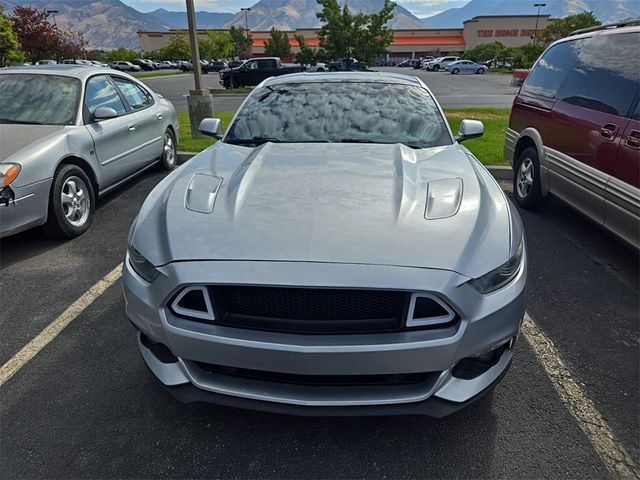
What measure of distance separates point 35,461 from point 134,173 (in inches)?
172

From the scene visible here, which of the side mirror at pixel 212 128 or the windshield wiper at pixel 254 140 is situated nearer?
the windshield wiper at pixel 254 140

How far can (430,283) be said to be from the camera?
1854 millimetres

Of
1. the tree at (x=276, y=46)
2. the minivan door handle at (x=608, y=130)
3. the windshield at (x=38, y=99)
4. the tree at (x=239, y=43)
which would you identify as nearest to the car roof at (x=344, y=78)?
the minivan door handle at (x=608, y=130)

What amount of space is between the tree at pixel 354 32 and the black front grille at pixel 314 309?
77.6 feet

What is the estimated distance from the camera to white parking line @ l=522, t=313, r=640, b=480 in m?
2.11

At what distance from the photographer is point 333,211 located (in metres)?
2.27

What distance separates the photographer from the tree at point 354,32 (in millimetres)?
23188

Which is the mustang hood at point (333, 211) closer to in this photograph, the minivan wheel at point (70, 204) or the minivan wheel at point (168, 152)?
the minivan wheel at point (70, 204)

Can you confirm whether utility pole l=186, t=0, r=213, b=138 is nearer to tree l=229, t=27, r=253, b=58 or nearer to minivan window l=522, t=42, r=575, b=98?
minivan window l=522, t=42, r=575, b=98

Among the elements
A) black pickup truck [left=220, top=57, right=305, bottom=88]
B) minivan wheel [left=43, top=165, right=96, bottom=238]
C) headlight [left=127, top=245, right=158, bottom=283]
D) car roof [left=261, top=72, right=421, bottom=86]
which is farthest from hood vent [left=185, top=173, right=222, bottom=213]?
black pickup truck [left=220, top=57, right=305, bottom=88]

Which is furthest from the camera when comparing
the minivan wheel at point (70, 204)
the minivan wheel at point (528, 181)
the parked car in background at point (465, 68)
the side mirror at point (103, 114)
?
the parked car in background at point (465, 68)

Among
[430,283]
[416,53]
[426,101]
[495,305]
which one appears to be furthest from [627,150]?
[416,53]

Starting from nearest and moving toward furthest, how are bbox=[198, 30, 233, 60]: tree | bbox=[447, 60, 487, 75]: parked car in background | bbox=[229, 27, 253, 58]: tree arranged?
1. bbox=[447, 60, 487, 75]: parked car in background
2. bbox=[198, 30, 233, 60]: tree
3. bbox=[229, 27, 253, 58]: tree

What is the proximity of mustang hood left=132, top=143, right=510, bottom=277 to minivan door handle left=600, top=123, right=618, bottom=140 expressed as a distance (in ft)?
5.08
